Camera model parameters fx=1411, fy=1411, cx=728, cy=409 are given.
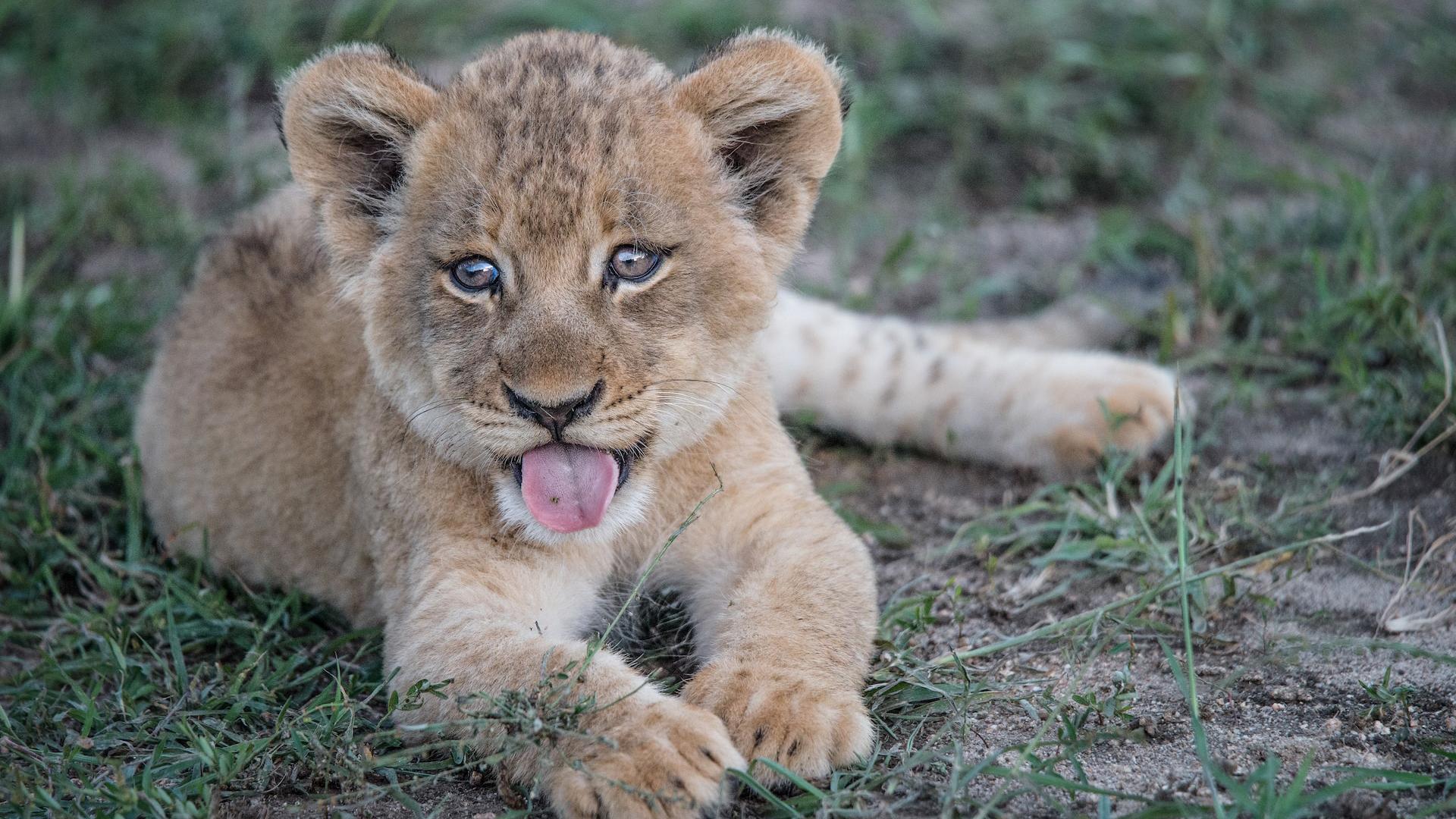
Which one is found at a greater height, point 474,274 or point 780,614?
point 474,274

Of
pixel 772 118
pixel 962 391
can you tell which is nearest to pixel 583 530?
pixel 772 118

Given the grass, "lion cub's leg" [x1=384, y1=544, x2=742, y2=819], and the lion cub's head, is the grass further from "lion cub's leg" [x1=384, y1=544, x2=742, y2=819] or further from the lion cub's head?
the lion cub's head

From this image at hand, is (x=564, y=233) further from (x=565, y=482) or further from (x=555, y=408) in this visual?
(x=565, y=482)

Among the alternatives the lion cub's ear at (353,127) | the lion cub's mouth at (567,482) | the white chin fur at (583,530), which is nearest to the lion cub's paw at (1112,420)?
the white chin fur at (583,530)


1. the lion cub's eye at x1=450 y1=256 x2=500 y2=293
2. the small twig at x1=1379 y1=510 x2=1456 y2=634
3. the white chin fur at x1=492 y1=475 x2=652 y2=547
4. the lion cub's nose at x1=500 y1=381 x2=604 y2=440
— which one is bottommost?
the small twig at x1=1379 y1=510 x2=1456 y2=634

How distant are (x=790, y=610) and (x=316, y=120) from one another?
1.50 m

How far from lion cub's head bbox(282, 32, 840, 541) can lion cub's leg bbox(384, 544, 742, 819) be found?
18cm

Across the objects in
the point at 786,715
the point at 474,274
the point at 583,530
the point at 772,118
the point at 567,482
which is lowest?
the point at 786,715

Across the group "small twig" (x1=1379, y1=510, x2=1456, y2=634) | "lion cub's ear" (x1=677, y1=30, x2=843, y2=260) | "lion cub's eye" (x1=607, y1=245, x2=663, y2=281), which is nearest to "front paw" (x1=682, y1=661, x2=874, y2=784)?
"lion cub's eye" (x1=607, y1=245, x2=663, y2=281)

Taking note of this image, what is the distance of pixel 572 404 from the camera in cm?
274

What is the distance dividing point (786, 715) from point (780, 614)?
0.33 m

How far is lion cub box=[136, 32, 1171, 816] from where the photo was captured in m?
2.70

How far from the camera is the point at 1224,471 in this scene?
156 inches

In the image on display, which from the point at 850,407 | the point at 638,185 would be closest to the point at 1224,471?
the point at 850,407
